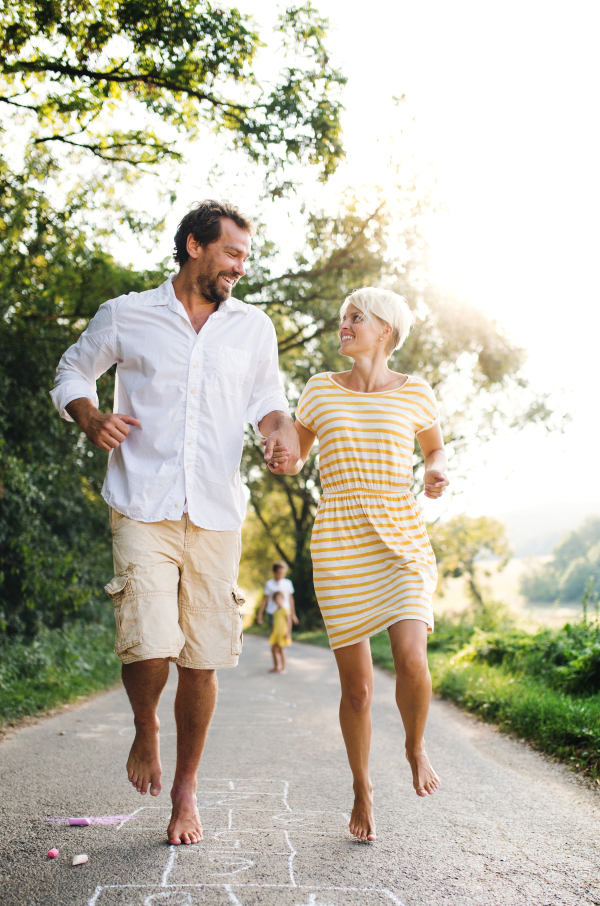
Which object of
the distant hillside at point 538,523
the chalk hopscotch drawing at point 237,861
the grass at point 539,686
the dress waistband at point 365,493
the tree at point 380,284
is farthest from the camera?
the distant hillside at point 538,523

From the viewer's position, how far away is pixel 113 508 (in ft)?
10.1

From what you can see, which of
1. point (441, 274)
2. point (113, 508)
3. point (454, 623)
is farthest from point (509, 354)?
point (113, 508)

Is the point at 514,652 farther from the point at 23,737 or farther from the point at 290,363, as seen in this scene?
the point at 290,363

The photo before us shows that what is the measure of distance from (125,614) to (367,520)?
109 cm

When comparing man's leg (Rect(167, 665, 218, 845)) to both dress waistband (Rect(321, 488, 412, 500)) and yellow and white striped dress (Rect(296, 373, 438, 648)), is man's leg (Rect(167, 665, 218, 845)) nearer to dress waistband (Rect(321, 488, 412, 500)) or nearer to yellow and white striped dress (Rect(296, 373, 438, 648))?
yellow and white striped dress (Rect(296, 373, 438, 648))

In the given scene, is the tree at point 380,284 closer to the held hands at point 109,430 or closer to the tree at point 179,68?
the tree at point 179,68

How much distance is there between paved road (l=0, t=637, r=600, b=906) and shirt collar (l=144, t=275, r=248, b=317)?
222cm

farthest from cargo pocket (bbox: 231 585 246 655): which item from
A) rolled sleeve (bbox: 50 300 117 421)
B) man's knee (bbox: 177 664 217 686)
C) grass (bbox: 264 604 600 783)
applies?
grass (bbox: 264 604 600 783)

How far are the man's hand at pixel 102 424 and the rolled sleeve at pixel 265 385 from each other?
605 mm

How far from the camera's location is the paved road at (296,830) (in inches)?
95.4

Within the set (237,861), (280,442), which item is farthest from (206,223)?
(237,861)

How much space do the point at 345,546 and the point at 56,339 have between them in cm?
772

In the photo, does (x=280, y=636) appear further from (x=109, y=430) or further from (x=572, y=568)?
(x=572, y=568)

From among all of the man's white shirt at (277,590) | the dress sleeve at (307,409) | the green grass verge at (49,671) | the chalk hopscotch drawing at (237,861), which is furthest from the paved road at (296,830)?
the man's white shirt at (277,590)
